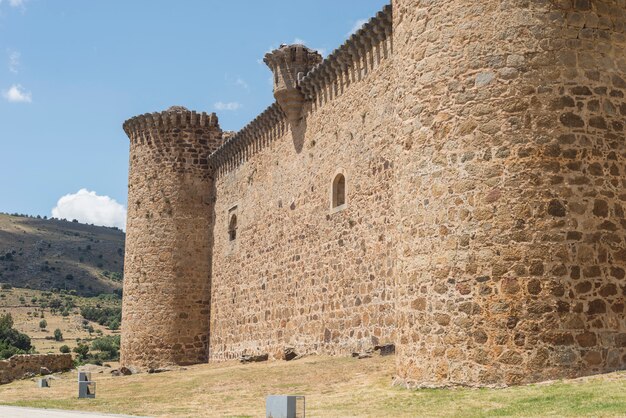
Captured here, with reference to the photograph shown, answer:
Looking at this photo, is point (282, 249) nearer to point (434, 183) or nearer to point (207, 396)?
point (207, 396)

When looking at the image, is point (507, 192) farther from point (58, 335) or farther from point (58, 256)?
point (58, 256)

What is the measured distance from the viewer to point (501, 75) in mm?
9773

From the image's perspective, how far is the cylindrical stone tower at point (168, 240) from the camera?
23438mm

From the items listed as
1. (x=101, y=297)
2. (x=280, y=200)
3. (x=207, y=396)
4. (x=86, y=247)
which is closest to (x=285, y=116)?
(x=280, y=200)

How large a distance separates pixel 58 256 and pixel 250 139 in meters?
61.0

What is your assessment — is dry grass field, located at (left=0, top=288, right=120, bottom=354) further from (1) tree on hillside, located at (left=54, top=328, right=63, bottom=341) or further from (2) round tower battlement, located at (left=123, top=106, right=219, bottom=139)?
(2) round tower battlement, located at (left=123, top=106, right=219, bottom=139)

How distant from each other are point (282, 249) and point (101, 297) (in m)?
52.9

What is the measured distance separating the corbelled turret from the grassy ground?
574cm

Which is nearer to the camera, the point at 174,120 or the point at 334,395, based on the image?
the point at 334,395

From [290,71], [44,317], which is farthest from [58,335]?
[290,71]

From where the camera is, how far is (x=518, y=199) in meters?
9.42

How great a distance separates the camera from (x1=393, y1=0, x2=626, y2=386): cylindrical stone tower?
9203mm

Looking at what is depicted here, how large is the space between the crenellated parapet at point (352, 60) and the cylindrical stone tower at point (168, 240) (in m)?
7.42

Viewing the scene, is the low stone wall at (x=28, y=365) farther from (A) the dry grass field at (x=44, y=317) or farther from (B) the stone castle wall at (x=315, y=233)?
(A) the dry grass field at (x=44, y=317)
